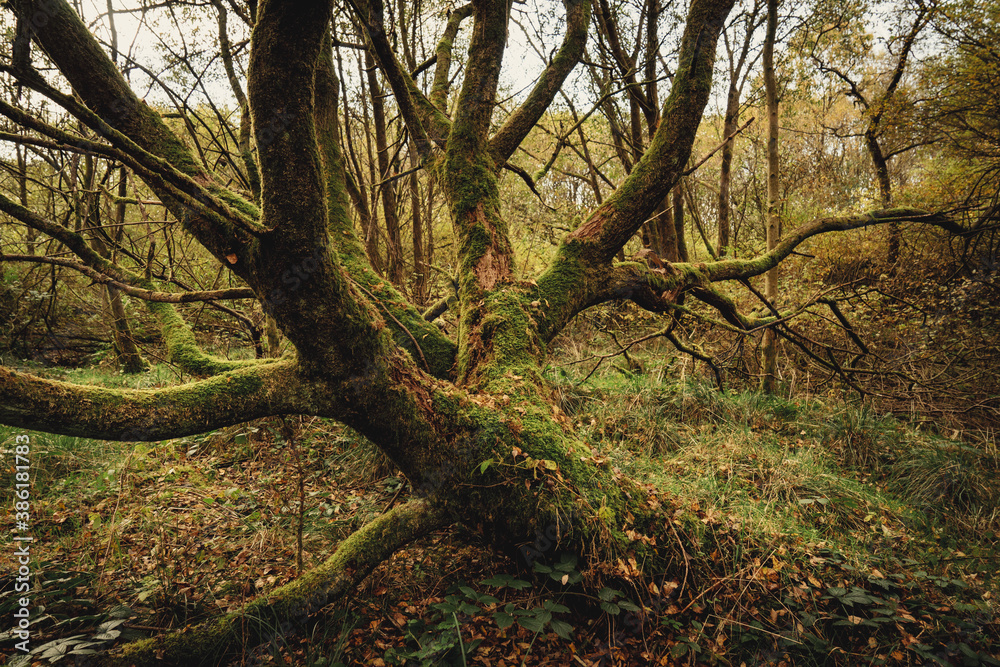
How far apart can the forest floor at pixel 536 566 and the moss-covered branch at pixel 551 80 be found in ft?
9.00

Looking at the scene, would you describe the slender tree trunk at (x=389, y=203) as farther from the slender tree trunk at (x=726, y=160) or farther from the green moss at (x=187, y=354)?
the slender tree trunk at (x=726, y=160)

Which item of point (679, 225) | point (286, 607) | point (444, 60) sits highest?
point (444, 60)

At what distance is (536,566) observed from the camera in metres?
2.18

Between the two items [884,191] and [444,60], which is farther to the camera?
[884,191]

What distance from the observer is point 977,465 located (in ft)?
14.0

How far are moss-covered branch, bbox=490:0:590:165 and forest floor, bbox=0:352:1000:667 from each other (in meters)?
2.74

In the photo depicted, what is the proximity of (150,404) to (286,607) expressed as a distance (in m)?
1.16

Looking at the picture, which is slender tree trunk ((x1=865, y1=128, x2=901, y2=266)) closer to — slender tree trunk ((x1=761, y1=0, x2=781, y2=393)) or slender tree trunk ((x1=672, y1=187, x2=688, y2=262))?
slender tree trunk ((x1=761, y1=0, x2=781, y2=393))

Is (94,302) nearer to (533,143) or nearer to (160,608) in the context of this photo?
(160,608)

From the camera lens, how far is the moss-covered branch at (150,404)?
1.67 meters

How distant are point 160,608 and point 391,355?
1.72 m

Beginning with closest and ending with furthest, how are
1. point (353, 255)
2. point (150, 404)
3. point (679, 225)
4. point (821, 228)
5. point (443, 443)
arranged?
point (150, 404) → point (443, 443) → point (353, 255) → point (821, 228) → point (679, 225)

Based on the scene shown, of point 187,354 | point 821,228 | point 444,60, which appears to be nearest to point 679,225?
point 821,228

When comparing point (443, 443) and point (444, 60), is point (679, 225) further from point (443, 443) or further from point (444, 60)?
point (443, 443)
